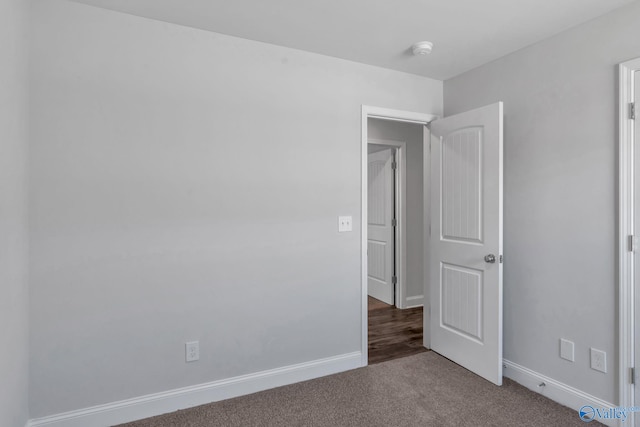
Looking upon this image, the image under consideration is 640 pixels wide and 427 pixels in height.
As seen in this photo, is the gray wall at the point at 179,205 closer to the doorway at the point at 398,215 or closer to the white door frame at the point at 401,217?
the doorway at the point at 398,215

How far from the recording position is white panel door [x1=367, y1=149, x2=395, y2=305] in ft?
15.2

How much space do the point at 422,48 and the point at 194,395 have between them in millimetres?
2725

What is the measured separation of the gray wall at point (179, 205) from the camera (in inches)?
77.9

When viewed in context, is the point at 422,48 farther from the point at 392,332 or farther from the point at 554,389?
the point at 392,332

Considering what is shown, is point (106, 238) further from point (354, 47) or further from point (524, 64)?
point (524, 64)

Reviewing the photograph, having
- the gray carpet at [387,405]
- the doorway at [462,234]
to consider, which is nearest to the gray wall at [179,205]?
the gray carpet at [387,405]

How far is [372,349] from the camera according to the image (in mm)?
3238

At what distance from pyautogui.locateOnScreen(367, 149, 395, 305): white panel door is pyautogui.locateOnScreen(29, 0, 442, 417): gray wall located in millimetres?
1883

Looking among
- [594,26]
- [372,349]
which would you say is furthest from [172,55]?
[372,349]

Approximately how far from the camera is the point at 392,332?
3674 mm

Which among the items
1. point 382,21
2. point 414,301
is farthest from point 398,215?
point 382,21

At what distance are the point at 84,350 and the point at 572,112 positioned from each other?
3.23m

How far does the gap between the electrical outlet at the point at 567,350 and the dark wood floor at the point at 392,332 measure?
1.13m

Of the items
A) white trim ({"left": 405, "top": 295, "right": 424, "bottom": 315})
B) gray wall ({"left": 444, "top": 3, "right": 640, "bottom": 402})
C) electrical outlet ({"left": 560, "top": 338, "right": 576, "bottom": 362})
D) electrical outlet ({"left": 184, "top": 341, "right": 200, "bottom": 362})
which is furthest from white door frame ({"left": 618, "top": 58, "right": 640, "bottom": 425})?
white trim ({"left": 405, "top": 295, "right": 424, "bottom": 315})
